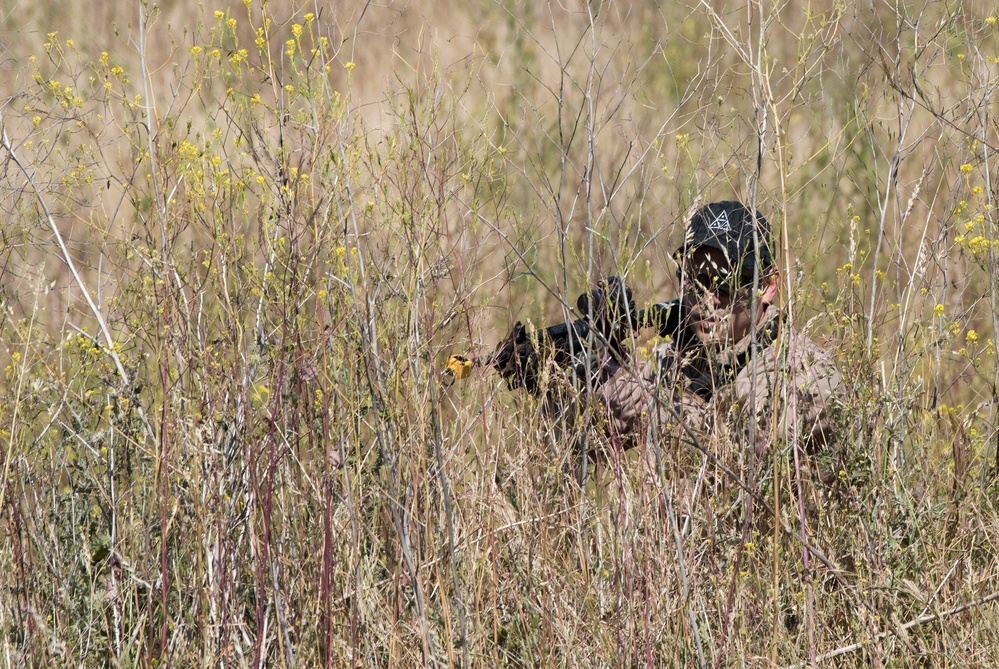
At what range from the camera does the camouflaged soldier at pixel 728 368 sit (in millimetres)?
2473

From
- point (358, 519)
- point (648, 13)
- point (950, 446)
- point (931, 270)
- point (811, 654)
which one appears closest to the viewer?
point (811, 654)

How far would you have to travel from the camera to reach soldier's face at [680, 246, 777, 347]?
7.96 ft

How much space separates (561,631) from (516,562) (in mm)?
246

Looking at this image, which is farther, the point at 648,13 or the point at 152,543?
the point at 648,13

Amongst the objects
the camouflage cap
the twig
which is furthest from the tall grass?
the camouflage cap

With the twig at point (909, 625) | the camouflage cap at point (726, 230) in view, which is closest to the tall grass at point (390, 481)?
the twig at point (909, 625)

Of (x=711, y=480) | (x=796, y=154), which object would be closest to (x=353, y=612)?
(x=711, y=480)

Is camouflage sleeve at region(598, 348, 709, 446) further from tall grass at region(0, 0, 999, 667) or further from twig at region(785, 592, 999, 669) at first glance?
twig at region(785, 592, 999, 669)

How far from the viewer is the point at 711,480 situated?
2859 millimetres

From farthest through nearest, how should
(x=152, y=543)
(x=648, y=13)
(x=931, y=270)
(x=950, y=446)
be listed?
(x=648, y=13) < (x=931, y=270) < (x=950, y=446) < (x=152, y=543)

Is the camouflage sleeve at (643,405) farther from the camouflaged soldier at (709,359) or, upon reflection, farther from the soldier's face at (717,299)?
the soldier's face at (717,299)

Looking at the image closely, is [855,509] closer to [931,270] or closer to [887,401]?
[887,401]

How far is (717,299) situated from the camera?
2600 millimetres

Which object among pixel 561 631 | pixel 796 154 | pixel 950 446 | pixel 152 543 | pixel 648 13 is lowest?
pixel 561 631
